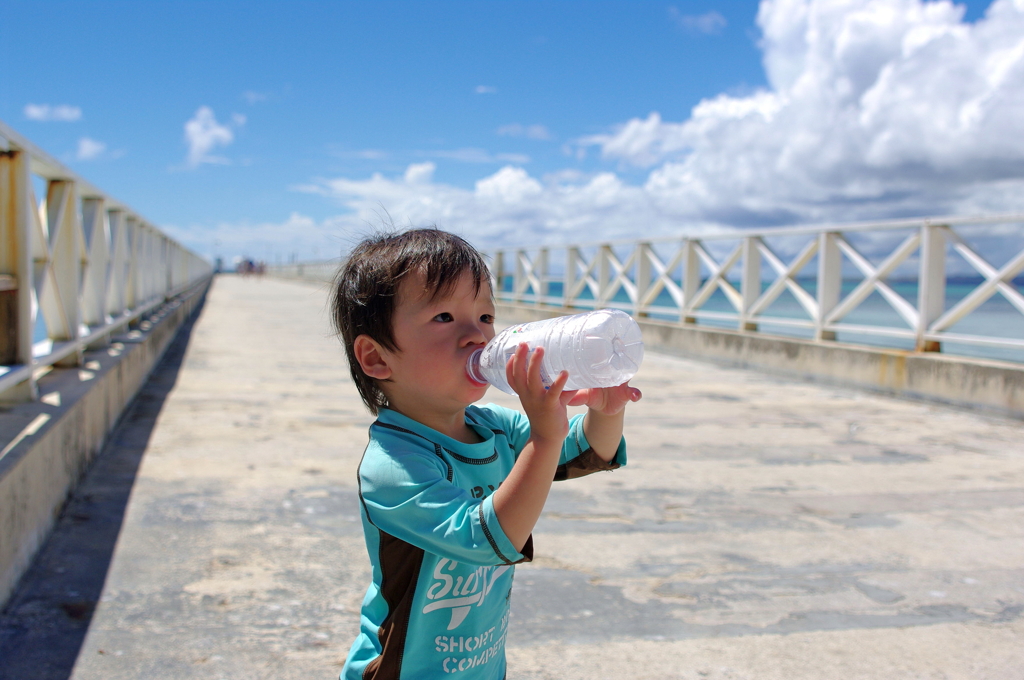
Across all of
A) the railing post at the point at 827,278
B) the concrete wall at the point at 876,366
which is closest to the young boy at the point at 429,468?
the concrete wall at the point at 876,366

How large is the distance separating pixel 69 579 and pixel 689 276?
29.7 ft

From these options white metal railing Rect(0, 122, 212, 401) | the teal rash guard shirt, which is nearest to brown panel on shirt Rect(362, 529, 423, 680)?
the teal rash guard shirt

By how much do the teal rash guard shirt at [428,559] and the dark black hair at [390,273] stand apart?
169mm

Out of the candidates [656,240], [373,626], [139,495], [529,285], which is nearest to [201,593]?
[139,495]

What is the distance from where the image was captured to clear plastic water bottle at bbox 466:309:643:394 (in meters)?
1.30

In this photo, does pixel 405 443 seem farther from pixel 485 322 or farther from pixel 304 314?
pixel 304 314

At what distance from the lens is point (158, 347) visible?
7.65 m

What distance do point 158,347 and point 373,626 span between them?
7077 millimetres

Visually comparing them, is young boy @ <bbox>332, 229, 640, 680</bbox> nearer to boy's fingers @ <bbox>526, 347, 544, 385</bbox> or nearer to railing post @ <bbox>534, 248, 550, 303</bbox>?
boy's fingers @ <bbox>526, 347, 544, 385</bbox>

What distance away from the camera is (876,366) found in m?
6.88

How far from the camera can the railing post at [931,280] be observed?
662cm

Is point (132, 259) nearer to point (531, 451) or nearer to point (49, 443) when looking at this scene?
point (49, 443)

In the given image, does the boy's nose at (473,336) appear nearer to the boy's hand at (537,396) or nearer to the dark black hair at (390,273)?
the dark black hair at (390,273)

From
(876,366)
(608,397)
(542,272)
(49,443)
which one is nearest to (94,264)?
(49,443)
